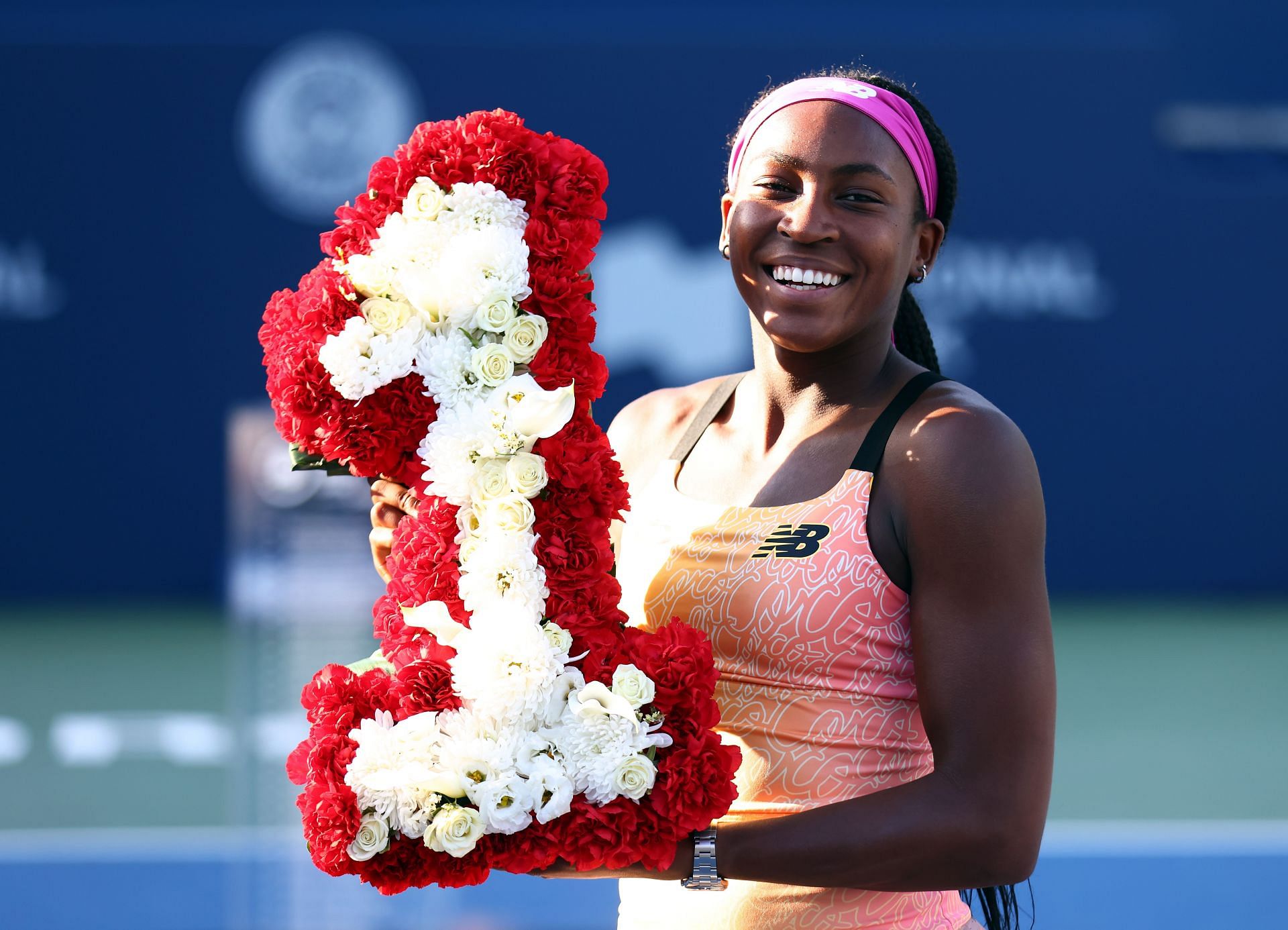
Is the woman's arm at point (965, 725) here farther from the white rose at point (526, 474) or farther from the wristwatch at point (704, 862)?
the white rose at point (526, 474)

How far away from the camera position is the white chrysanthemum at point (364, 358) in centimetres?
201

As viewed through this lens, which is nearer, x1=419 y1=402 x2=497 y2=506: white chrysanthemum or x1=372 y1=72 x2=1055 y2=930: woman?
x1=372 y1=72 x2=1055 y2=930: woman

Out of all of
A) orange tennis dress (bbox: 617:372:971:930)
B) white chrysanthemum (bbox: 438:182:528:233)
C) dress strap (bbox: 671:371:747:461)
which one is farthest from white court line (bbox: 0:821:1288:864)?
white chrysanthemum (bbox: 438:182:528:233)

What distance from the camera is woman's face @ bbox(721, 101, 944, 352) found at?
211cm

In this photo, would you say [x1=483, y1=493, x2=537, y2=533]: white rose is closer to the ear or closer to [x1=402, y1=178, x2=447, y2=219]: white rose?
[x1=402, y1=178, x2=447, y2=219]: white rose

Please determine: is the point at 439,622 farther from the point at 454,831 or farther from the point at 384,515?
the point at 384,515

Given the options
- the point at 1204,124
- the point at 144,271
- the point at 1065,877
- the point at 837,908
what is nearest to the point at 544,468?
the point at 837,908

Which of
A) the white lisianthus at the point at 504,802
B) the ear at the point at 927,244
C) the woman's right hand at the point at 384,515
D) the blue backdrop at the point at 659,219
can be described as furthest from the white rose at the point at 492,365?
the blue backdrop at the point at 659,219

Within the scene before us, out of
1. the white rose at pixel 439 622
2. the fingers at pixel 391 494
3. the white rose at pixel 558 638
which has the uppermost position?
the fingers at pixel 391 494

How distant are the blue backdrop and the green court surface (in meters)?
0.44

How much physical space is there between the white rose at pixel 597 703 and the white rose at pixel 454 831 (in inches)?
7.1

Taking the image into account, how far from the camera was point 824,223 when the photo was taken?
6.90ft

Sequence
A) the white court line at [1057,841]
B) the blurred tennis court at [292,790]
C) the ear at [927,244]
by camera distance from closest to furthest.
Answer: the ear at [927,244]
the blurred tennis court at [292,790]
the white court line at [1057,841]

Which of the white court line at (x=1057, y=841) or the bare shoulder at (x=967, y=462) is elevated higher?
the bare shoulder at (x=967, y=462)
